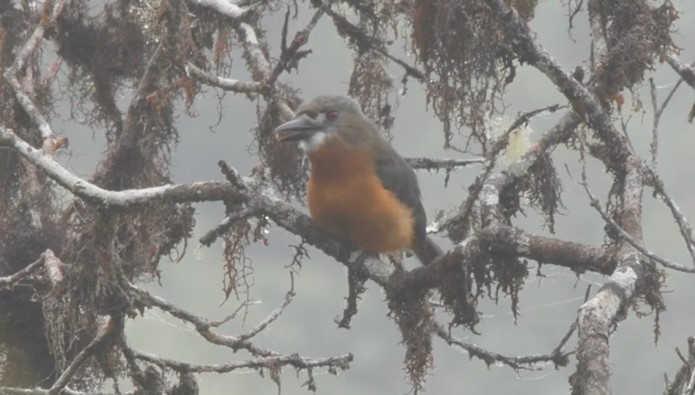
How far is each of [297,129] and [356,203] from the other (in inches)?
15.3

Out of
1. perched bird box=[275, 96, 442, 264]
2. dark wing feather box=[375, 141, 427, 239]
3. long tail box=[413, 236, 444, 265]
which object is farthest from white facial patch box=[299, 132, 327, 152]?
long tail box=[413, 236, 444, 265]

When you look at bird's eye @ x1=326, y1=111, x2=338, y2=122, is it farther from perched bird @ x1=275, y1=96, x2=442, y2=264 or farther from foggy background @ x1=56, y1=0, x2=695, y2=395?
foggy background @ x1=56, y1=0, x2=695, y2=395

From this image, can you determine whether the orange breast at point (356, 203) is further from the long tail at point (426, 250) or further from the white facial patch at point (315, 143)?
the long tail at point (426, 250)

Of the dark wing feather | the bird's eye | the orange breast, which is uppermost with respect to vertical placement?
the bird's eye

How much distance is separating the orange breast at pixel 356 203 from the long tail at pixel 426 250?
21 cm

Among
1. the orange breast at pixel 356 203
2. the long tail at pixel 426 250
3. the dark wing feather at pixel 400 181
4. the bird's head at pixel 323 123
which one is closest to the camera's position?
the orange breast at pixel 356 203

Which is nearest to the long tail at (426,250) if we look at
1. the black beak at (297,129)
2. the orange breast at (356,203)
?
the orange breast at (356,203)

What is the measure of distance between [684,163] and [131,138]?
682 inches

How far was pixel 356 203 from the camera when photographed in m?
5.09

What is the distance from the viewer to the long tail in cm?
554

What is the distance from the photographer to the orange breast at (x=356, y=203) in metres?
5.05

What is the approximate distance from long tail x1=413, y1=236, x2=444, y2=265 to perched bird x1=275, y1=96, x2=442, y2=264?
50 mm

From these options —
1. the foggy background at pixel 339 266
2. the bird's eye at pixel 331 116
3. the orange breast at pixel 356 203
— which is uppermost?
the foggy background at pixel 339 266

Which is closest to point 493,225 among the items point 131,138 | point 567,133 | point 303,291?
point 567,133
